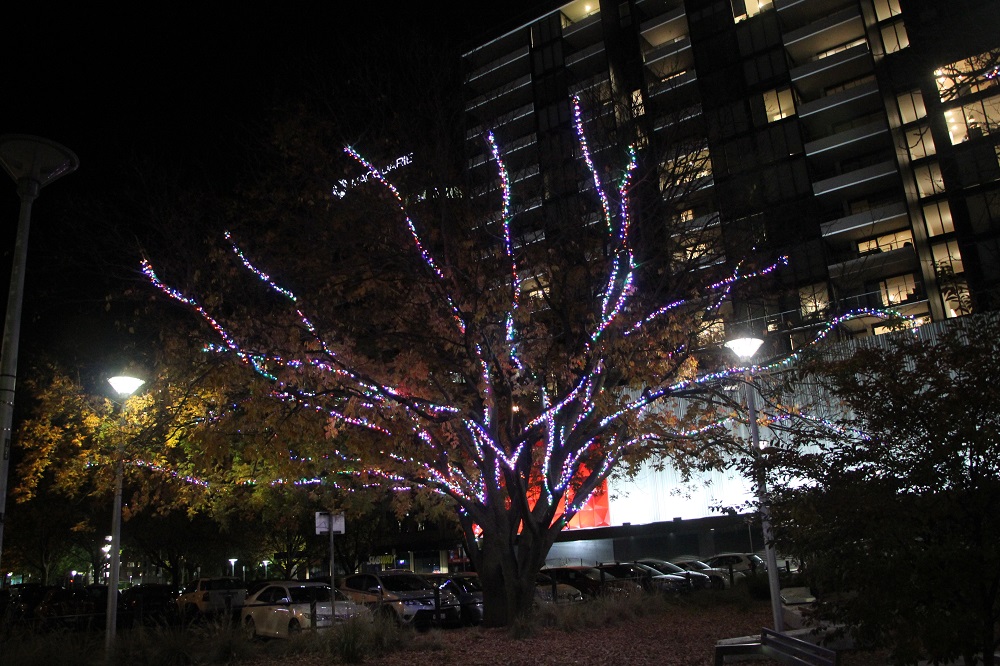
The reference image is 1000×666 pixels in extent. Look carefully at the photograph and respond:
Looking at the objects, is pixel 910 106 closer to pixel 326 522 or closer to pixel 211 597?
pixel 326 522

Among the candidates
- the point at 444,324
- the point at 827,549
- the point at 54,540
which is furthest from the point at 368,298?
the point at 54,540

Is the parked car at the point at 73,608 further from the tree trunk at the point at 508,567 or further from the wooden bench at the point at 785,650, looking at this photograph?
the wooden bench at the point at 785,650

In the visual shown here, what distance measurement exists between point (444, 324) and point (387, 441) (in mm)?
2835

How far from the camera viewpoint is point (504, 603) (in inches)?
604

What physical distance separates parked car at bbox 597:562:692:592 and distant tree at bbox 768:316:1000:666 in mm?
14180

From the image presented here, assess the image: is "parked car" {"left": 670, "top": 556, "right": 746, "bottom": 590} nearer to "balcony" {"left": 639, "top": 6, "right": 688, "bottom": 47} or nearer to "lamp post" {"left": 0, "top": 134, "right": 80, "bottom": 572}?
"lamp post" {"left": 0, "top": 134, "right": 80, "bottom": 572}

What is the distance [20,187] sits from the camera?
9.01 meters

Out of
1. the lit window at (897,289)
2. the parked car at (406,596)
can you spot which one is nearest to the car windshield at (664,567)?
the parked car at (406,596)

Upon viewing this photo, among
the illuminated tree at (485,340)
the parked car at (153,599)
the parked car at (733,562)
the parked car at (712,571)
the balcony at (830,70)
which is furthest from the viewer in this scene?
the balcony at (830,70)

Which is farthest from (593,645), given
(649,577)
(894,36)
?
(894,36)

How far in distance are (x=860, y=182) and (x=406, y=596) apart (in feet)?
145

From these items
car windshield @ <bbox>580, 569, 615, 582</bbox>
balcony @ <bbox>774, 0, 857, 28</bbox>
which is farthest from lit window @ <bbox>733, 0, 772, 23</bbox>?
car windshield @ <bbox>580, 569, 615, 582</bbox>

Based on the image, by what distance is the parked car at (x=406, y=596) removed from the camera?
58.2ft

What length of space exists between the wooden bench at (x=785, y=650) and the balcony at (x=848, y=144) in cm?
5025
